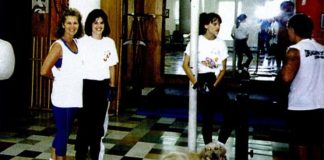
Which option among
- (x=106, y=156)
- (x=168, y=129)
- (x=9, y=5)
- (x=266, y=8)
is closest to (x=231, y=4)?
(x=266, y=8)

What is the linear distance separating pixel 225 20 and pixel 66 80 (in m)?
6.18

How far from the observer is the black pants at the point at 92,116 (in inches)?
145

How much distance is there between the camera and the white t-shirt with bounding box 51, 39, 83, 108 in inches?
131

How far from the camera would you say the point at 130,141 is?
507 cm

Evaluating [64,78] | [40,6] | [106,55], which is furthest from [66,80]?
[40,6]

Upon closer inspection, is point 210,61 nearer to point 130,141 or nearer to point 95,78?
point 95,78

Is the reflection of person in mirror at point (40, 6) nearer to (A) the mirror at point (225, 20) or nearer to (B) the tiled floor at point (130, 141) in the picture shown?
(B) the tiled floor at point (130, 141)

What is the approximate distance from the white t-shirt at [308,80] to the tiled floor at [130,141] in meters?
1.44

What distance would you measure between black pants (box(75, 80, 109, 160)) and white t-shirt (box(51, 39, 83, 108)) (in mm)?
305

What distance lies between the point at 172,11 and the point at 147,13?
91cm

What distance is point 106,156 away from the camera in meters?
4.49

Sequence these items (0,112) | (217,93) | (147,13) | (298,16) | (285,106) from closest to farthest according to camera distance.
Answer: (298,16) < (285,106) < (217,93) < (0,112) < (147,13)

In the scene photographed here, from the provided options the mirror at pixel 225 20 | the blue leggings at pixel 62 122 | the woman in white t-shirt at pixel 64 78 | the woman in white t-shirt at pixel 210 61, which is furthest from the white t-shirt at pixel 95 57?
the mirror at pixel 225 20

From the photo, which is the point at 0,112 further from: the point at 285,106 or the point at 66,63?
the point at 285,106
